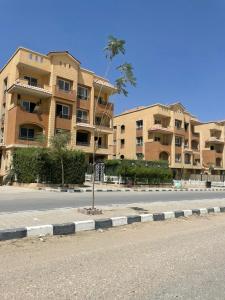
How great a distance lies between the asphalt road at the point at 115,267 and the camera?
14.6 feet

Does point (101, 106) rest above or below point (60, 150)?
above

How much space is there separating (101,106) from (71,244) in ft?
133

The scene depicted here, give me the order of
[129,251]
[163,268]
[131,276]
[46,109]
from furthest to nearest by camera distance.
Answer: [46,109]
[129,251]
[163,268]
[131,276]

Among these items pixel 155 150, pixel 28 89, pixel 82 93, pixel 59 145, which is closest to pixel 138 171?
pixel 59 145

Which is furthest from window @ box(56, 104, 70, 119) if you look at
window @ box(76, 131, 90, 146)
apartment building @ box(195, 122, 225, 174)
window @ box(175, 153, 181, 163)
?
apartment building @ box(195, 122, 225, 174)

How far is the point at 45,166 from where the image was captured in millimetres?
27375

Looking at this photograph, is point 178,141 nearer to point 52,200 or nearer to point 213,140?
point 213,140

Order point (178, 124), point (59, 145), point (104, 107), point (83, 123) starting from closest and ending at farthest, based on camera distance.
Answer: point (59, 145) → point (83, 123) → point (104, 107) → point (178, 124)

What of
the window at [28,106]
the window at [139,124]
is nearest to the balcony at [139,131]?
the window at [139,124]

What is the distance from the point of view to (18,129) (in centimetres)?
3762

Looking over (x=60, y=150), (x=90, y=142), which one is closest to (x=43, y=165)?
(x=60, y=150)

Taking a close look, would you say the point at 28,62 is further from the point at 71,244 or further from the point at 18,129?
the point at 71,244

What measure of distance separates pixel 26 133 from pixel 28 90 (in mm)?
4818

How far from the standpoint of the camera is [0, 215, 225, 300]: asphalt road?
4457 millimetres
